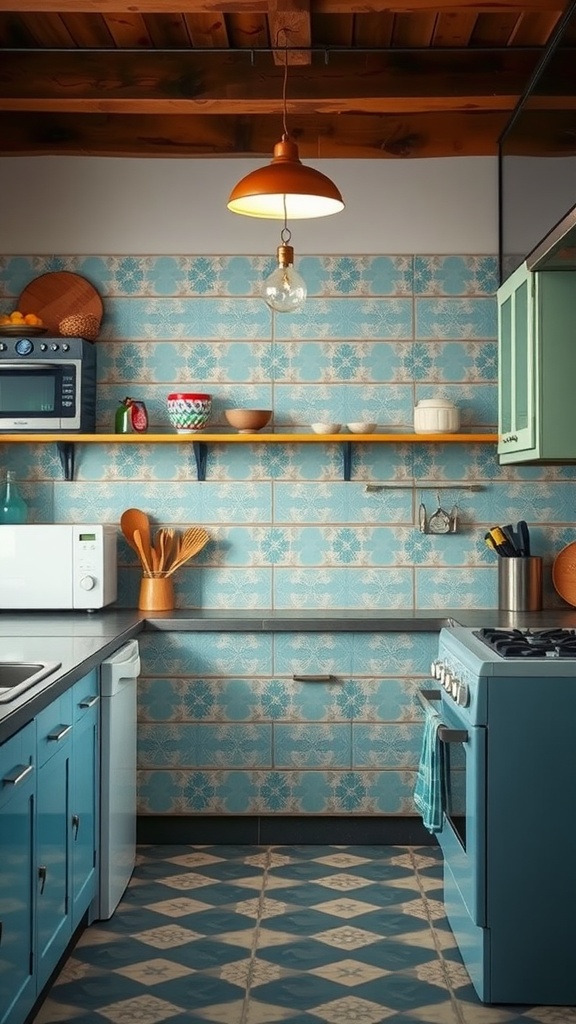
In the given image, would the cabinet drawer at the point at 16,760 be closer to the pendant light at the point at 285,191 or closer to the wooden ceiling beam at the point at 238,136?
the pendant light at the point at 285,191

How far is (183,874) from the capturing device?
396 centimetres

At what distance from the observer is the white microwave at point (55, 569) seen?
13.9 feet

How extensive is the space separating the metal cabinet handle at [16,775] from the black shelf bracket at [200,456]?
221 centimetres

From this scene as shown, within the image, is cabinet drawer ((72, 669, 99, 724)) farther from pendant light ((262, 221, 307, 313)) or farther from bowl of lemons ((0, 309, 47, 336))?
bowl of lemons ((0, 309, 47, 336))

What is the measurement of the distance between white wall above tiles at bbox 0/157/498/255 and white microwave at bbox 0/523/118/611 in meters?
1.13

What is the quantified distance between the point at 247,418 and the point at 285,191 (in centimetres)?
151

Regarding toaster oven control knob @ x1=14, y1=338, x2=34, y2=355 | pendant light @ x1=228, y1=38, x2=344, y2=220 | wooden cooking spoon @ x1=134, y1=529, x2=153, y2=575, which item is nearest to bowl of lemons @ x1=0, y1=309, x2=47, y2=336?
toaster oven control knob @ x1=14, y1=338, x2=34, y2=355

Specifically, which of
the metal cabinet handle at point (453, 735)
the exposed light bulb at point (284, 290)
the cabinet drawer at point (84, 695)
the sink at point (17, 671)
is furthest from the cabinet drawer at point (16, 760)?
the exposed light bulb at point (284, 290)

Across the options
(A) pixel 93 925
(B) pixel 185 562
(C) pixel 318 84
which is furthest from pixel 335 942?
(C) pixel 318 84

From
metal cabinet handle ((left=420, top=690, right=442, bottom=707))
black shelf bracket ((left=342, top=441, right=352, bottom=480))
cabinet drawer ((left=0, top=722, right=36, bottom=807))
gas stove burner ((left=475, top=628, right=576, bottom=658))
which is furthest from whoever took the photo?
black shelf bracket ((left=342, top=441, right=352, bottom=480))

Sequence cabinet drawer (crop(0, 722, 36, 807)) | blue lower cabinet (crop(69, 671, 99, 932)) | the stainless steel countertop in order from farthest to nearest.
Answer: the stainless steel countertop
blue lower cabinet (crop(69, 671, 99, 932))
cabinet drawer (crop(0, 722, 36, 807))

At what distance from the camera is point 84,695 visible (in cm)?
323

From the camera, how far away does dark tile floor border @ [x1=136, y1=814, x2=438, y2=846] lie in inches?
169

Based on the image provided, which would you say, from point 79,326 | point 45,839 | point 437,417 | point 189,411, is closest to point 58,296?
point 79,326
